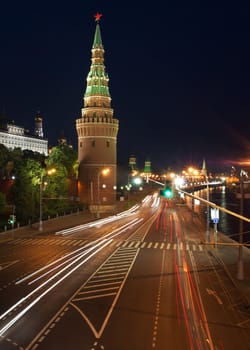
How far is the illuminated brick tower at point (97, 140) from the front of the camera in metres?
77.8

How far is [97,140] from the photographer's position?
78.0m

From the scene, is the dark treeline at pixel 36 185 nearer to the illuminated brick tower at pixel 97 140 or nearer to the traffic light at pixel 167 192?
the illuminated brick tower at pixel 97 140

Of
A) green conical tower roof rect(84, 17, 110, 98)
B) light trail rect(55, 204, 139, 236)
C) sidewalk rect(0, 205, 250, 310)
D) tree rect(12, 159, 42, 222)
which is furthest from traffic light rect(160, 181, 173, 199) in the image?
green conical tower roof rect(84, 17, 110, 98)

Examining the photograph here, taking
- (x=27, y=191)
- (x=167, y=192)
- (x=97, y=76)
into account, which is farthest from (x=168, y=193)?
(x=97, y=76)

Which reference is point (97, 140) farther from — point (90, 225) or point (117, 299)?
point (117, 299)

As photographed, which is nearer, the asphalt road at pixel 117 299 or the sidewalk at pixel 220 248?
the asphalt road at pixel 117 299

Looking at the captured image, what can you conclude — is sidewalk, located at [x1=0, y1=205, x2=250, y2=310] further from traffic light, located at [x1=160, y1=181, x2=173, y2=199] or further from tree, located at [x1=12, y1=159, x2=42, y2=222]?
traffic light, located at [x1=160, y1=181, x2=173, y2=199]

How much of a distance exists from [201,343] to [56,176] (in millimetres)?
56559

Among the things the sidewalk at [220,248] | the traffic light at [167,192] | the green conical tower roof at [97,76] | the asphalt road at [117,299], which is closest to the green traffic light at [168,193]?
the traffic light at [167,192]

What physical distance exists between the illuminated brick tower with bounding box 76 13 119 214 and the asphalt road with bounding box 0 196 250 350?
3984 cm

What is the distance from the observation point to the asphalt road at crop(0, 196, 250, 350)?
16.8 metres

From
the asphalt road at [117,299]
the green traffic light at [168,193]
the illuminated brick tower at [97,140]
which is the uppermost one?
the illuminated brick tower at [97,140]

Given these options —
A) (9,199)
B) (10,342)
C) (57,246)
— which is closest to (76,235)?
(57,246)

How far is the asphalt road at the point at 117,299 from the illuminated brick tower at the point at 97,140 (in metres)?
39.8
